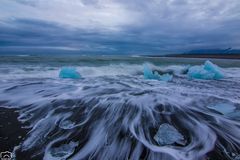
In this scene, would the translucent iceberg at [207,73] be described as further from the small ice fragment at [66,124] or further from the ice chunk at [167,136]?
the small ice fragment at [66,124]

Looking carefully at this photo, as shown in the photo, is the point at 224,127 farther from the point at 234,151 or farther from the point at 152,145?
the point at 152,145

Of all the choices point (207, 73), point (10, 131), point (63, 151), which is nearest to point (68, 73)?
point (10, 131)

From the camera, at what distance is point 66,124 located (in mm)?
2830

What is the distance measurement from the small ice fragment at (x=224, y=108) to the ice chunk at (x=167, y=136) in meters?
1.51

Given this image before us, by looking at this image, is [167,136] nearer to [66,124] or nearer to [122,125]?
[122,125]

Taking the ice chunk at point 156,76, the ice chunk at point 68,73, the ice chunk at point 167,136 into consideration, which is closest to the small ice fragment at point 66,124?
the ice chunk at point 167,136

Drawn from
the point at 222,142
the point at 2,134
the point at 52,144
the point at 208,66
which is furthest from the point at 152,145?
the point at 208,66

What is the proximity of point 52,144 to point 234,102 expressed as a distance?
4194 millimetres

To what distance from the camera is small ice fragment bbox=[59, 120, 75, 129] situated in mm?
2721

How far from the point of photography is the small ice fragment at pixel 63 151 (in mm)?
2006

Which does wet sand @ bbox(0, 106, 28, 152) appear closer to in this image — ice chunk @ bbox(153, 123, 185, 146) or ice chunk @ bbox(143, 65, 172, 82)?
ice chunk @ bbox(153, 123, 185, 146)

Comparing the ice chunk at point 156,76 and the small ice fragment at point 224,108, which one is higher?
the small ice fragment at point 224,108

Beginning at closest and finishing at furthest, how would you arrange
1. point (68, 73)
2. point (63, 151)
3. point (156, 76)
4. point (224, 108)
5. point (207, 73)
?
1. point (63, 151)
2. point (224, 108)
3. point (68, 73)
4. point (156, 76)
5. point (207, 73)

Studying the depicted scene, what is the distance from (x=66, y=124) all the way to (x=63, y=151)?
765 mm
